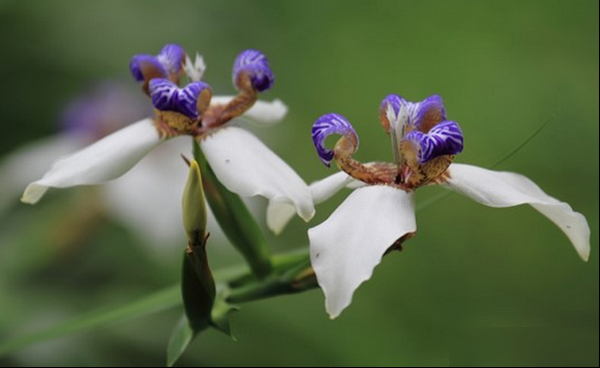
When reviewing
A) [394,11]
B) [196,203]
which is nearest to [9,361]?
[196,203]

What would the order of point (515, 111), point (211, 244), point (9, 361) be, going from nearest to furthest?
1. point (9, 361)
2. point (211, 244)
3. point (515, 111)

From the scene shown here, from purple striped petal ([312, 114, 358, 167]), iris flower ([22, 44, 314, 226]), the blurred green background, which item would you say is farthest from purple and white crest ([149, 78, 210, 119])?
the blurred green background

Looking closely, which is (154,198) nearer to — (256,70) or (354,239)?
(256,70)

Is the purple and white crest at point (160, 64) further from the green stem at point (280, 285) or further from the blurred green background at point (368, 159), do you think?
the blurred green background at point (368, 159)

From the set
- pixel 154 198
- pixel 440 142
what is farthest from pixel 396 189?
pixel 154 198

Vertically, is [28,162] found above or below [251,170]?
below

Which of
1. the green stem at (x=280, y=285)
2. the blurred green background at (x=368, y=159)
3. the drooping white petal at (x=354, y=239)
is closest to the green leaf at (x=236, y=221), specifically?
the green stem at (x=280, y=285)

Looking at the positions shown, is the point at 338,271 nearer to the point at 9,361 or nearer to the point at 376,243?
the point at 376,243
